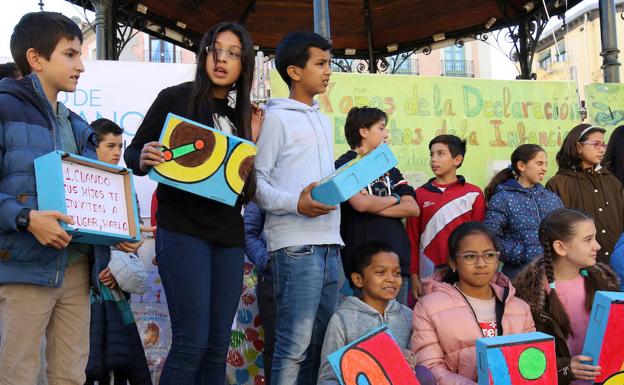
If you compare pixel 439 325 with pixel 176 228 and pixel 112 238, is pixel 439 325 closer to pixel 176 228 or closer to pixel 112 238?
pixel 176 228

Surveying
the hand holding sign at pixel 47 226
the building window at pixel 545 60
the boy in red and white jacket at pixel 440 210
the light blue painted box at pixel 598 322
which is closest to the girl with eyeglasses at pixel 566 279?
the light blue painted box at pixel 598 322

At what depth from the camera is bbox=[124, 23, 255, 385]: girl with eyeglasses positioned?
95.7 inches

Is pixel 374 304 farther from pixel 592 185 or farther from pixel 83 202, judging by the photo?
pixel 592 185

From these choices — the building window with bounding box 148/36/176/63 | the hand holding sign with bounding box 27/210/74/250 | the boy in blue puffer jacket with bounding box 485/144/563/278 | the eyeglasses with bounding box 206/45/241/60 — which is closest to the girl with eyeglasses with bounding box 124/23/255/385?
the eyeglasses with bounding box 206/45/241/60

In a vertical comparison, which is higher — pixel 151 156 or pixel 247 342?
pixel 151 156

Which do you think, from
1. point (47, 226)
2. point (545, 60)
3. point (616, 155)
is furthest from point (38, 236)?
point (545, 60)

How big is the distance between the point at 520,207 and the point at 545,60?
37.3 m

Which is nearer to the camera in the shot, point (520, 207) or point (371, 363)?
point (371, 363)

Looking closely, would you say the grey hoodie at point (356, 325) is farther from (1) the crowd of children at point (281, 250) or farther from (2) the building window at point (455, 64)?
(2) the building window at point (455, 64)

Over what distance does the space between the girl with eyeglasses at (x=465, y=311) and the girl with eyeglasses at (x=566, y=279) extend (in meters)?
0.16

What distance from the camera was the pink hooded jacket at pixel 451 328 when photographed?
10.2 ft

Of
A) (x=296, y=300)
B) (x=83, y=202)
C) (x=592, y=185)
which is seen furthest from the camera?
(x=592, y=185)

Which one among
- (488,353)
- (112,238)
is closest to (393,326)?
(488,353)

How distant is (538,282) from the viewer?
3.51 meters
